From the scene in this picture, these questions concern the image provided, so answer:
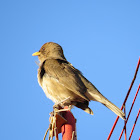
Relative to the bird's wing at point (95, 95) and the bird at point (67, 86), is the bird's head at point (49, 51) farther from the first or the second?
the bird's wing at point (95, 95)

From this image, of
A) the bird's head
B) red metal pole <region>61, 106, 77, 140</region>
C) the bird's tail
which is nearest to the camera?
red metal pole <region>61, 106, 77, 140</region>

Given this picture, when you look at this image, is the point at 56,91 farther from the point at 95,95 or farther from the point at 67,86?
the point at 95,95

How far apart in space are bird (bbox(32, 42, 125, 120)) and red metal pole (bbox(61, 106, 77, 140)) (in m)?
1.72

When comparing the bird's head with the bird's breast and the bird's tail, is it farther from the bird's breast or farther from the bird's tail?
the bird's tail

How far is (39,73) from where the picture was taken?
6.35 m

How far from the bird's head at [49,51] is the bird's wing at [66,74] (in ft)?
2.35

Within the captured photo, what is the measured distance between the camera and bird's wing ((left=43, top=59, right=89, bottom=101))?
594cm

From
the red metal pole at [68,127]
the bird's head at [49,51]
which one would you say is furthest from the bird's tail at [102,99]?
the bird's head at [49,51]

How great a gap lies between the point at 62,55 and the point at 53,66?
1431 mm

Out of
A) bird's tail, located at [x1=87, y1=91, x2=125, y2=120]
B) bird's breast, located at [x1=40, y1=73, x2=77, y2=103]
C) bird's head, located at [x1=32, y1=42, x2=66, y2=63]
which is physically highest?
bird's head, located at [x1=32, y1=42, x2=66, y2=63]

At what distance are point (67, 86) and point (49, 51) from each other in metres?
1.87

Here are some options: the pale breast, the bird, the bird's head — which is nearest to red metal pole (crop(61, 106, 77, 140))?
the bird

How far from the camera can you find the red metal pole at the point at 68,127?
11.9 feet

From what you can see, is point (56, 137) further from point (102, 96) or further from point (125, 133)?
point (102, 96)
